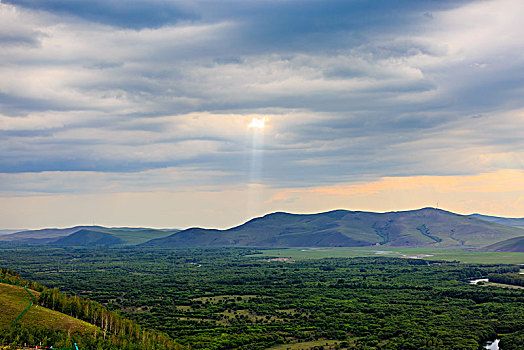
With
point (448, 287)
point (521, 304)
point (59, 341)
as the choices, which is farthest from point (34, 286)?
point (448, 287)

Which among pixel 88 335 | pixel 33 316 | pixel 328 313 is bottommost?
pixel 328 313

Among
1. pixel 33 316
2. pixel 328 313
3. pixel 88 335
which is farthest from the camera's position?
pixel 328 313

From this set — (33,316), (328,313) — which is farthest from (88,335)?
(328,313)

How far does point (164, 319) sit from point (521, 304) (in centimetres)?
9636

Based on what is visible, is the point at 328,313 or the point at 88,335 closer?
the point at 88,335

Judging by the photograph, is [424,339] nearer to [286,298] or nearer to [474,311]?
[474,311]

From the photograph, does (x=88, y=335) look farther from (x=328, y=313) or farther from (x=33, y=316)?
(x=328, y=313)

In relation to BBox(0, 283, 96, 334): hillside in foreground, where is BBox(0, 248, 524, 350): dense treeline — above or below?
below

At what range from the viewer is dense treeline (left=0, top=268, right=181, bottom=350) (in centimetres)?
6912

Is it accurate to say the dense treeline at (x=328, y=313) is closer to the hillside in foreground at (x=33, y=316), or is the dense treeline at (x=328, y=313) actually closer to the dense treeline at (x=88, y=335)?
the dense treeline at (x=88, y=335)

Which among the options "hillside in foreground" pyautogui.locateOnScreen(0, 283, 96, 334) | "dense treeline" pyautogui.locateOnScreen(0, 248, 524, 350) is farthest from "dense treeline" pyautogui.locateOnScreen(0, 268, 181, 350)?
"hillside in foreground" pyautogui.locateOnScreen(0, 283, 96, 334)

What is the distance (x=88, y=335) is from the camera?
248 ft

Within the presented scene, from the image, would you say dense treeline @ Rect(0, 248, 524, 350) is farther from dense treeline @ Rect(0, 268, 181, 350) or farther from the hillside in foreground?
the hillside in foreground

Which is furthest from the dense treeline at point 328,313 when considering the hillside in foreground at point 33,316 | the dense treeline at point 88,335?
the hillside in foreground at point 33,316
